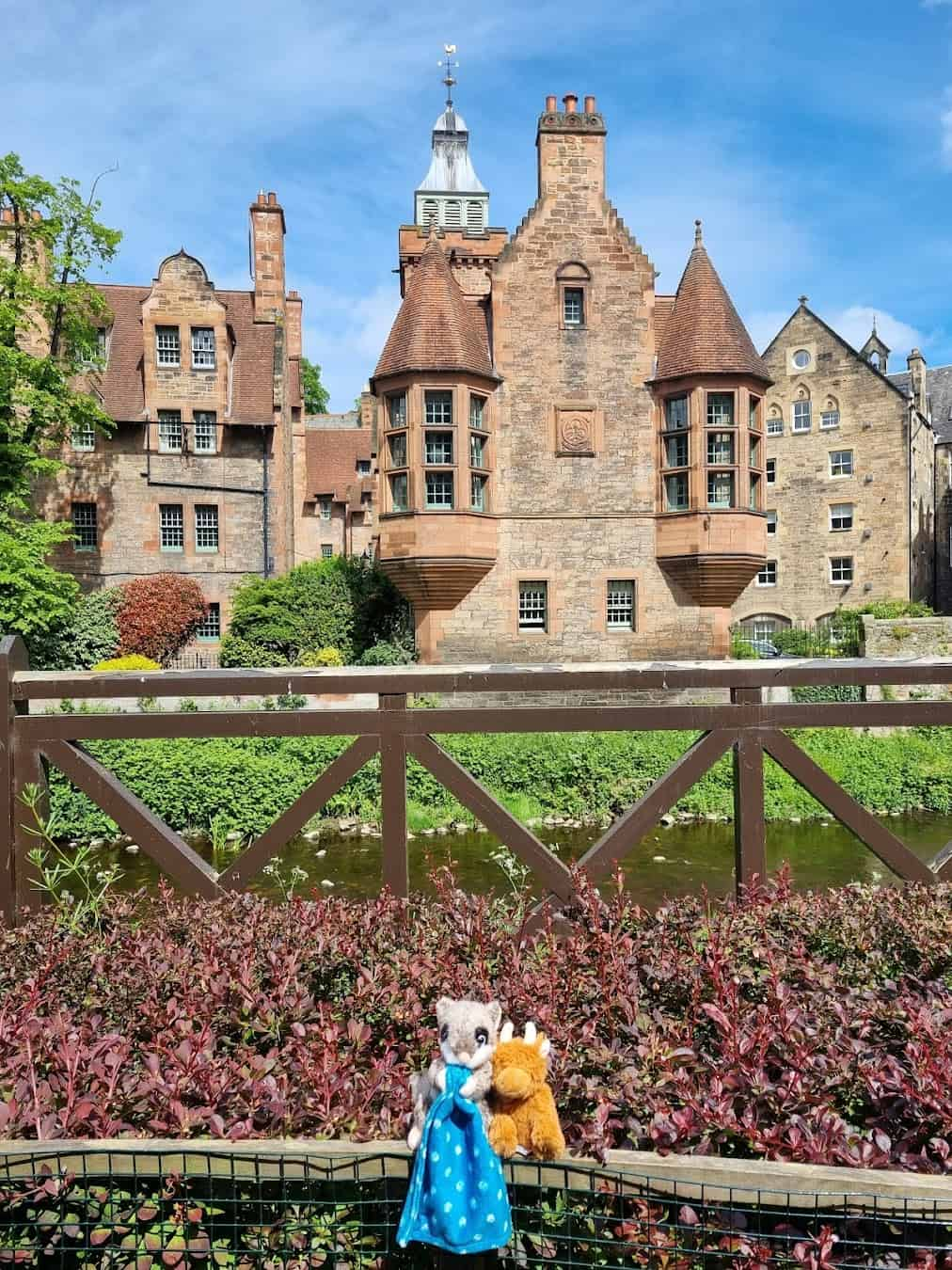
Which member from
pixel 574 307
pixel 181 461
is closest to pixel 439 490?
pixel 574 307

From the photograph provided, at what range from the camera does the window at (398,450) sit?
23.3 m

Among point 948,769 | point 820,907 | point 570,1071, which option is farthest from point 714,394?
point 570,1071

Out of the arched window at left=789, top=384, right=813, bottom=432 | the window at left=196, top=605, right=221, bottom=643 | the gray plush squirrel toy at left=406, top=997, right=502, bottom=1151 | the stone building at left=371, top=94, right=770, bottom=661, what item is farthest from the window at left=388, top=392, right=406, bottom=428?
the arched window at left=789, top=384, right=813, bottom=432

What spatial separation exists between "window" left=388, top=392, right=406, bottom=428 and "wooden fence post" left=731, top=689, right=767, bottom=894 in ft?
64.9

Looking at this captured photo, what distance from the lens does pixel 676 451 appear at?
2420cm

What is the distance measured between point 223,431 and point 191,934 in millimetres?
29344

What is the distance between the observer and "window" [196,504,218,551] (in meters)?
31.0

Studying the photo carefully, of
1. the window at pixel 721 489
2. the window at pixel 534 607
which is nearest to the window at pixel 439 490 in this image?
the window at pixel 534 607

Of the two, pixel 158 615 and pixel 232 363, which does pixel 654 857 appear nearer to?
pixel 158 615

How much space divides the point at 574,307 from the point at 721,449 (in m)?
5.46

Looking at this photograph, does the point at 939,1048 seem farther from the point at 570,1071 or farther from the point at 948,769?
the point at 948,769

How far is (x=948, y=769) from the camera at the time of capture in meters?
20.4

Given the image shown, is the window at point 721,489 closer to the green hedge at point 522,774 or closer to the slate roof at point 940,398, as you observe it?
the green hedge at point 522,774

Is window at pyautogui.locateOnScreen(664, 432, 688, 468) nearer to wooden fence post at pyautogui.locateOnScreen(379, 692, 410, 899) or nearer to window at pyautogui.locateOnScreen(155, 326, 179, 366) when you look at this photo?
window at pyautogui.locateOnScreen(155, 326, 179, 366)
